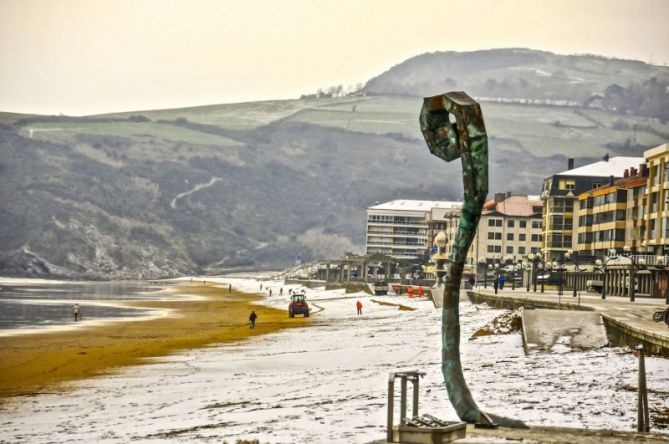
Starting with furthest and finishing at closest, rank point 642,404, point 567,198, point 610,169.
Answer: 1. point 610,169
2. point 567,198
3. point 642,404

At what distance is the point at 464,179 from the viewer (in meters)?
19.4

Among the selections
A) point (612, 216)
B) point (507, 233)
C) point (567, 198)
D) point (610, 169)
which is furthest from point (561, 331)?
point (507, 233)

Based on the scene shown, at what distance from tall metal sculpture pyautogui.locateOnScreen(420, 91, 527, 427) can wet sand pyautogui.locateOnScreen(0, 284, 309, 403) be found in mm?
22309

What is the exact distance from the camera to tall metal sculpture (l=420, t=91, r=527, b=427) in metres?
19.4

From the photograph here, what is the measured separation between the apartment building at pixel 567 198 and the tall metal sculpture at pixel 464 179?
11991 centimetres

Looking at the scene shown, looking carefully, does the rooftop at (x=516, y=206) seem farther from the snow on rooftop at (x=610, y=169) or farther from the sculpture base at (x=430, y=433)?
the sculpture base at (x=430, y=433)

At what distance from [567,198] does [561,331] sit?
10724 centimetres

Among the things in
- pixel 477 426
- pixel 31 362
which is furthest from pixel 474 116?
pixel 31 362

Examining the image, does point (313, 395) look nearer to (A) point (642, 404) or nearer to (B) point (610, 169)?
(A) point (642, 404)

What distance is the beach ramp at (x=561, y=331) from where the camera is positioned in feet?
119

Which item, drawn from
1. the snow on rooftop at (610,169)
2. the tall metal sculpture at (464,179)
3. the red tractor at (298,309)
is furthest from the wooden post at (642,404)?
the snow on rooftop at (610,169)

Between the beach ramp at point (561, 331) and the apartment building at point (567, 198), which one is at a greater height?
the apartment building at point (567, 198)

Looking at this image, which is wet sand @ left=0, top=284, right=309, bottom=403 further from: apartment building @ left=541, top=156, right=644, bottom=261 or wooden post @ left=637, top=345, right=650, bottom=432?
apartment building @ left=541, top=156, right=644, bottom=261

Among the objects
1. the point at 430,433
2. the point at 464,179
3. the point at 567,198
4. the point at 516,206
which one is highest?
the point at 516,206
